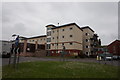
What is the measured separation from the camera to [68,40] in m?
44.3

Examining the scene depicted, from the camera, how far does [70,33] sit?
44281 millimetres

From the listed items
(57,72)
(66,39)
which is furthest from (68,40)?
(57,72)

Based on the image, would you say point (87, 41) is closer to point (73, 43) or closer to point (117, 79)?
point (73, 43)

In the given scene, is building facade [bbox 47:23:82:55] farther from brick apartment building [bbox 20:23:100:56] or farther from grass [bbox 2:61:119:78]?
grass [bbox 2:61:119:78]

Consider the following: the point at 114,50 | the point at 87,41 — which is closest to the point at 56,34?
the point at 87,41

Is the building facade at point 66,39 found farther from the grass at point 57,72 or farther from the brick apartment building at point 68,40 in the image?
the grass at point 57,72

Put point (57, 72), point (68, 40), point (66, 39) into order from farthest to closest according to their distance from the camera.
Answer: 1. point (66, 39)
2. point (68, 40)
3. point (57, 72)

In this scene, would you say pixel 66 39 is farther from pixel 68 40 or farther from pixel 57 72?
pixel 57 72

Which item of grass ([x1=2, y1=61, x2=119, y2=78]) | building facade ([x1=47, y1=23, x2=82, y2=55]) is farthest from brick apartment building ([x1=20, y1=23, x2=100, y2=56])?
grass ([x1=2, y1=61, x2=119, y2=78])

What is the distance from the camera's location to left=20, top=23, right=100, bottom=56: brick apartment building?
144 feet

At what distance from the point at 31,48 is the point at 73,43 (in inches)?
707

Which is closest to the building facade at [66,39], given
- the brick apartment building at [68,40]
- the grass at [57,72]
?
the brick apartment building at [68,40]

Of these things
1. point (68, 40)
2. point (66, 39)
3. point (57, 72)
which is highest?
point (66, 39)

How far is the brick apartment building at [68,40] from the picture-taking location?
4375cm
